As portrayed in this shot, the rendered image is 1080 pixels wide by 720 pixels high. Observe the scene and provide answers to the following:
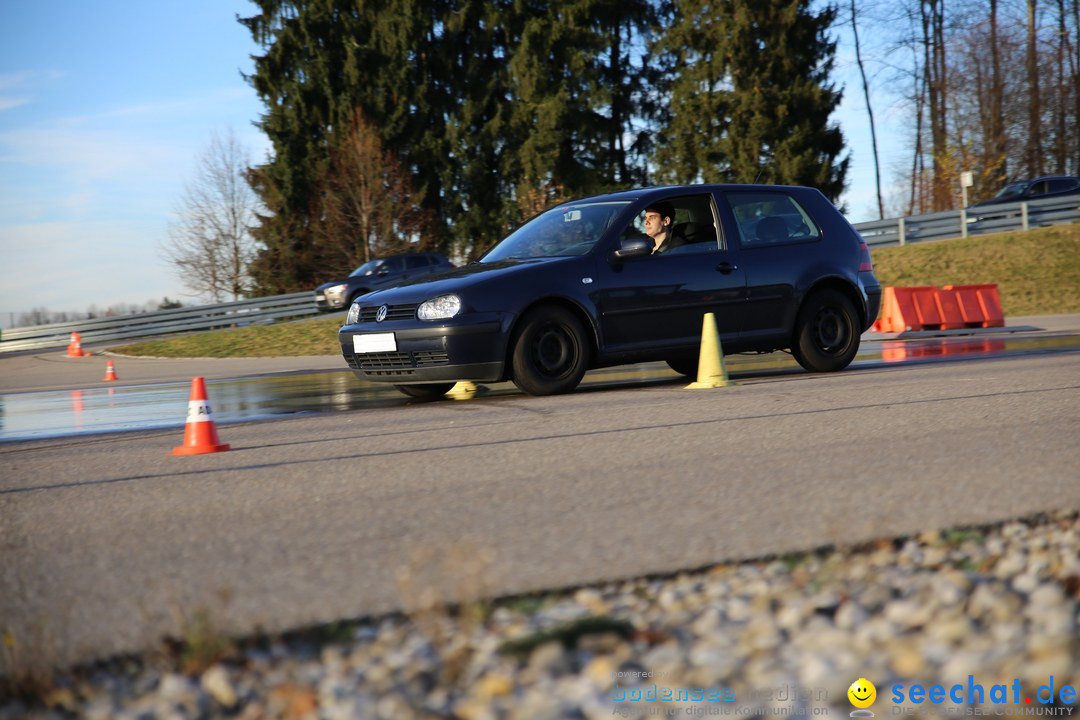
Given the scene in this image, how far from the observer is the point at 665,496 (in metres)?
4.93

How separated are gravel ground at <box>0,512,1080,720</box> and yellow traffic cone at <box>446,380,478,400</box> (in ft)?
22.2

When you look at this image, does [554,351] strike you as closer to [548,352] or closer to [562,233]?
[548,352]

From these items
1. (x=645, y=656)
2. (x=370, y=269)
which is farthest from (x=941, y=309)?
(x=370, y=269)

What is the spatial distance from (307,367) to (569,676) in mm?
16445

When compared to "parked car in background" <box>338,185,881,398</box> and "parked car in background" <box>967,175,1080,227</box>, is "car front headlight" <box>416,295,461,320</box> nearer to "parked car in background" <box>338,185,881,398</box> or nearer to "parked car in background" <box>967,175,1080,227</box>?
"parked car in background" <box>338,185,881,398</box>

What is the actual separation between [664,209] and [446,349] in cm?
254

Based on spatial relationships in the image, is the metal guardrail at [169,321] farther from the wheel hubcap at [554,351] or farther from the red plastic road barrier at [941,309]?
the wheel hubcap at [554,351]

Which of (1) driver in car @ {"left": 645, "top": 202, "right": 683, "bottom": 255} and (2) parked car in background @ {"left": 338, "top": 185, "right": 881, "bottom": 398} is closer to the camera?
(2) parked car in background @ {"left": 338, "top": 185, "right": 881, "bottom": 398}

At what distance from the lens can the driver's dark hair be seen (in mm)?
10095

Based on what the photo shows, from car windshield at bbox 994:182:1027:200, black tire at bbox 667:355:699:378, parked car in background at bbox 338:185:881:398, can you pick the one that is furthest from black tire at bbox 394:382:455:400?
car windshield at bbox 994:182:1027:200

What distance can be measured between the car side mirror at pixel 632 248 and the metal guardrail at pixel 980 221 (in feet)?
84.6

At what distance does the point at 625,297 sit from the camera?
373 inches

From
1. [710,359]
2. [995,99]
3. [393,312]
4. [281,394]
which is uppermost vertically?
[995,99]

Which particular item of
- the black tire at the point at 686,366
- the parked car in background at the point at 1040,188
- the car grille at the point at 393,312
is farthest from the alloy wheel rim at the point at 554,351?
the parked car in background at the point at 1040,188
